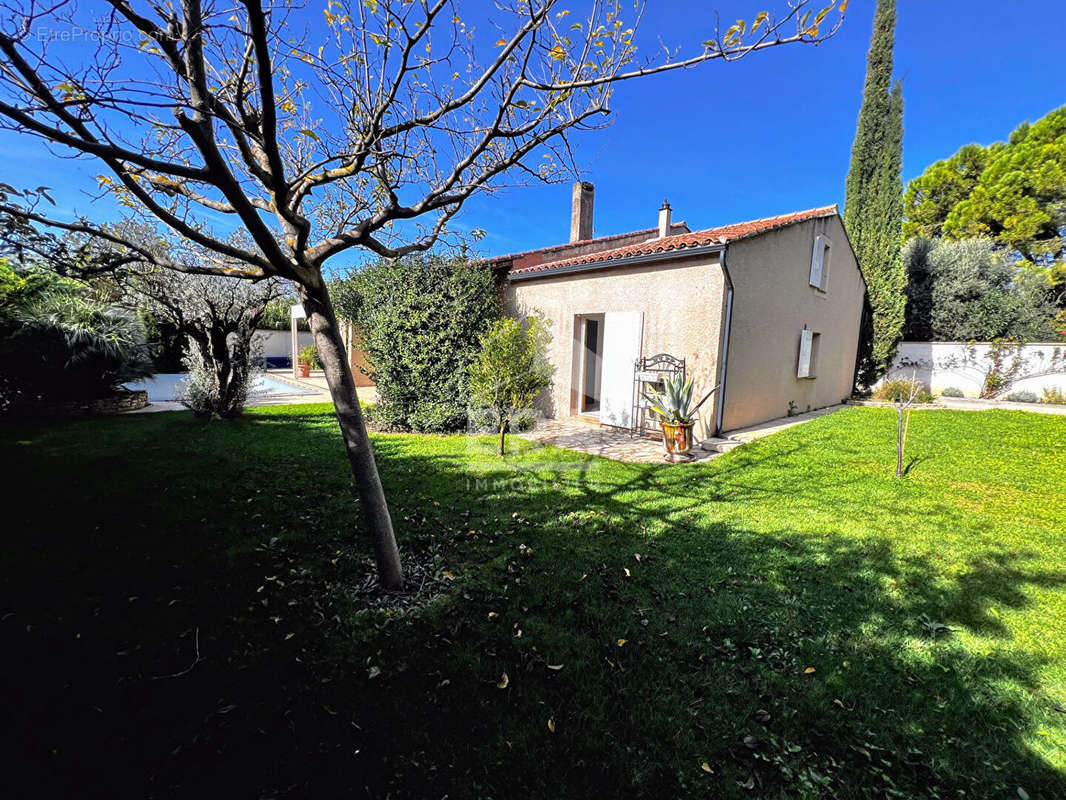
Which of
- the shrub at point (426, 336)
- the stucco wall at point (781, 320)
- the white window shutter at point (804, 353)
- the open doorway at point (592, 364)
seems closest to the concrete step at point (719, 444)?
the stucco wall at point (781, 320)

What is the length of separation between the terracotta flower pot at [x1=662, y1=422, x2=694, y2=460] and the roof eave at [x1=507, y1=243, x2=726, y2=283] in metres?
3.25

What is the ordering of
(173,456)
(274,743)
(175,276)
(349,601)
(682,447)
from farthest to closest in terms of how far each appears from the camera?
1. (175,276)
2. (682,447)
3. (173,456)
4. (349,601)
5. (274,743)

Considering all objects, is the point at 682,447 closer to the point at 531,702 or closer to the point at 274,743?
the point at 531,702

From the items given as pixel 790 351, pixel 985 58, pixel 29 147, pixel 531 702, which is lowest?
pixel 531 702

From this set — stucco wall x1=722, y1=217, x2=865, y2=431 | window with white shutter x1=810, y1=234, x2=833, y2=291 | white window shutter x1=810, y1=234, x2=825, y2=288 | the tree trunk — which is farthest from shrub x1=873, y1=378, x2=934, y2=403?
the tree trunk

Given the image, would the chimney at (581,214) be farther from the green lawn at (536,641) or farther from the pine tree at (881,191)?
the green lawn at (536,641)

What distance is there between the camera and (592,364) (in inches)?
459

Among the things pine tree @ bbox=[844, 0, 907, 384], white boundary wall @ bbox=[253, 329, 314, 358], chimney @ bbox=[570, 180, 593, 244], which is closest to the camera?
chimney @ bbox=[570, 180, 593, 244]

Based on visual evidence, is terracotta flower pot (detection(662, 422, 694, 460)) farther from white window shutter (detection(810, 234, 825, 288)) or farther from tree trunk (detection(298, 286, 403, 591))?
white window shutter (detection(810, 234, 825, 288))

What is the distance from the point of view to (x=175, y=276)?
7.93 metres

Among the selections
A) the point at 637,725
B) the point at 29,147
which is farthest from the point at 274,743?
the point at 29,147

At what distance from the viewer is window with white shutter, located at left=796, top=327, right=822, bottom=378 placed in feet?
36.2

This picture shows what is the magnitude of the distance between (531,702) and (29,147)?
4149mm

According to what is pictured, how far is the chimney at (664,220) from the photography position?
459 inches
